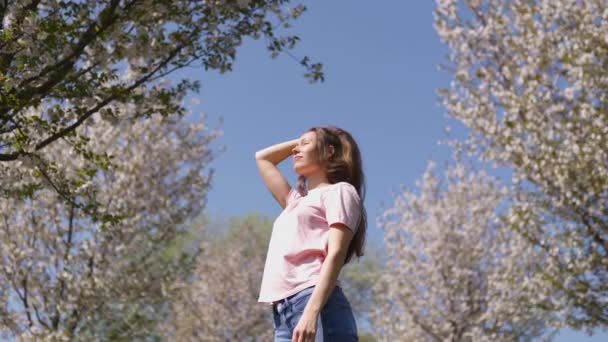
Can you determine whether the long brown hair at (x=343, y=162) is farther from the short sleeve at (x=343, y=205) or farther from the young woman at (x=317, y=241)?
the short sleeve at (x=343, y=205)

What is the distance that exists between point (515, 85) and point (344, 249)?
→ 926 cm

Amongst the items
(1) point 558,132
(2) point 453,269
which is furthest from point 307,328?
(2) point 453,269

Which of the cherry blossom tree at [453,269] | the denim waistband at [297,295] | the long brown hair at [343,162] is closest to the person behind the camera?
the denim waistband at [297,295]

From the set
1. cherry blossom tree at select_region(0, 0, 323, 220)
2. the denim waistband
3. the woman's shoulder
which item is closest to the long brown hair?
the woman's shoulder

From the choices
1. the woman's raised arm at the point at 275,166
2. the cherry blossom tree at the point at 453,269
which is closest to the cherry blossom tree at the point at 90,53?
the woman's raised arm at the point at 275,166

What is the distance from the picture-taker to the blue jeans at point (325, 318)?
2.85m

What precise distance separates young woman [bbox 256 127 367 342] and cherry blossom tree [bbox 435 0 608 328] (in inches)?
304

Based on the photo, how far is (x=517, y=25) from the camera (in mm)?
11727

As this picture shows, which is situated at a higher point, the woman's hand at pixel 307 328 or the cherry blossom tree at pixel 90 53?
the cherry blossom tree at pixel 90 53

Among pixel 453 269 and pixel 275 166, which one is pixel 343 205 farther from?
pixel 453 269

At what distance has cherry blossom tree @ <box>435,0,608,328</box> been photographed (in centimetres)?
1034

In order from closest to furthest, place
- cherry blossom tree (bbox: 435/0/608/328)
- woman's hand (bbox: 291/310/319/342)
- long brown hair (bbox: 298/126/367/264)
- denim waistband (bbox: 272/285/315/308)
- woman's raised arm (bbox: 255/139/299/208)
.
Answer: woman's hand (bbox: 291/310/319/342) → denim waistband (bbox: 272/285/315/308) → long brown hair (bbox: 298/126/367/264) → woman's raised arm (bbox: 255/139/299/208) → cherry blossom tree (bbox: 435/0/608/328)

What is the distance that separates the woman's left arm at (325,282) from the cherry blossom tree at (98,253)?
906 centimetres

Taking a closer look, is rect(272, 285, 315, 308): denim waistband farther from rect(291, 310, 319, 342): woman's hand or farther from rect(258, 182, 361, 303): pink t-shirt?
rect(291, 310, 319, 342): woman's hand
